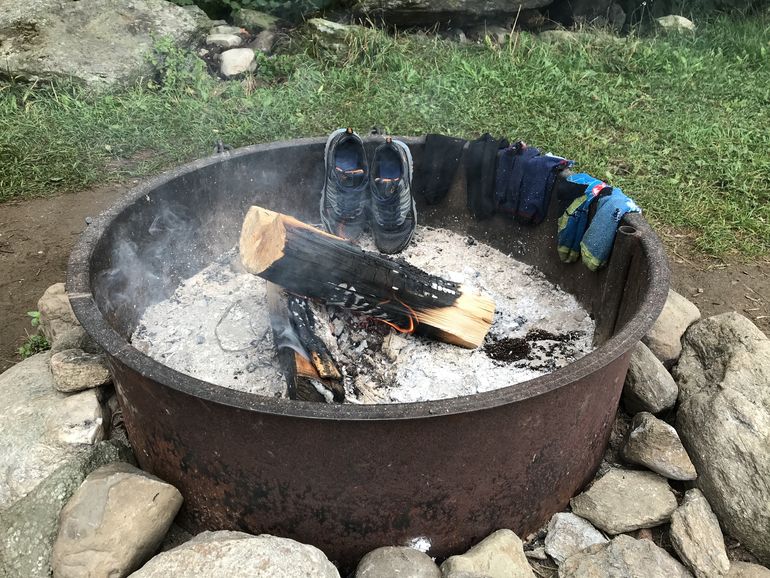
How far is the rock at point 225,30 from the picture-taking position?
6.71 meters

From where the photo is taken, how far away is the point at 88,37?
6023mm

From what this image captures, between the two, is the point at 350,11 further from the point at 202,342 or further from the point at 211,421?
the point at 211,421

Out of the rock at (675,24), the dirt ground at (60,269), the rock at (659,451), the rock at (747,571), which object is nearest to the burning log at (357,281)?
the rock at (659,451)

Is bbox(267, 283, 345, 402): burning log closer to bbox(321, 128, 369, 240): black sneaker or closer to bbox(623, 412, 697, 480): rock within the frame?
bbox(321, 128, 369, 240): black sneaker

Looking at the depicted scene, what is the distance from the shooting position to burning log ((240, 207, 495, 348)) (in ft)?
8.79

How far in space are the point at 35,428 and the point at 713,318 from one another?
9.21 feet

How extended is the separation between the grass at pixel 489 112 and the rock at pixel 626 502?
6.77 feet

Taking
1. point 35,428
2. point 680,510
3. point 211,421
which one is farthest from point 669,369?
point 35,428

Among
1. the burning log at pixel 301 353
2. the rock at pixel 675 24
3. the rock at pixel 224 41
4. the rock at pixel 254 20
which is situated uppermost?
the rock at pixel 675 24

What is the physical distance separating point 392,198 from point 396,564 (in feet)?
6.47

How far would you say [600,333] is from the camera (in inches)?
125

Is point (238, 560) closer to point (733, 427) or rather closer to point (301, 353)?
point (301, 353)

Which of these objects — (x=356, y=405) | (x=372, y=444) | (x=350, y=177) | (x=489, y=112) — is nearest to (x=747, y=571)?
(x=372, y=444)

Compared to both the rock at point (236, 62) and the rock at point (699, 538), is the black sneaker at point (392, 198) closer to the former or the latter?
the rock at point (699, 538)
